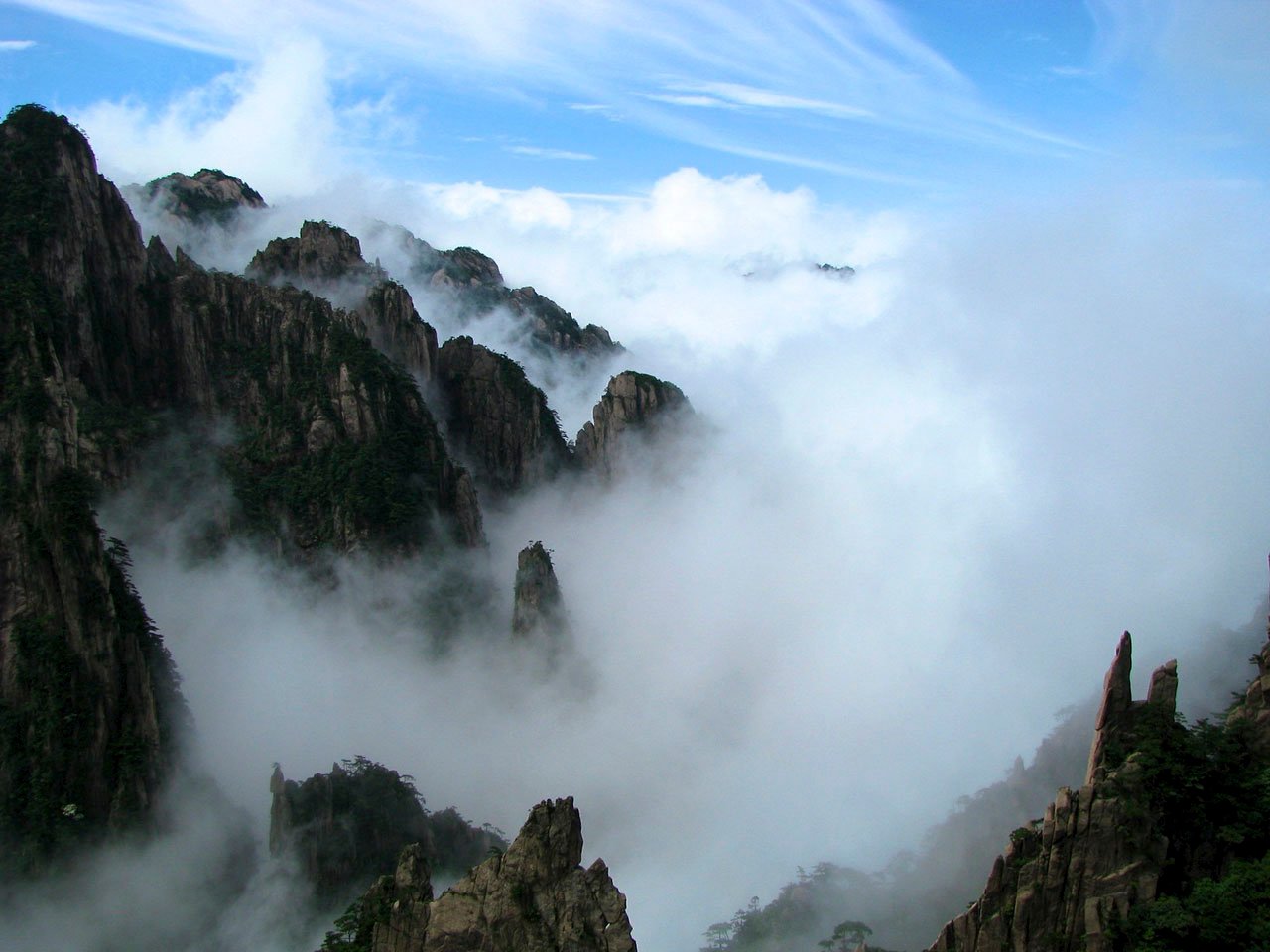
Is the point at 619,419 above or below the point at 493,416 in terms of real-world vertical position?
above

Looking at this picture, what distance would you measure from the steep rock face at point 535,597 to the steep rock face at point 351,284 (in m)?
24.3

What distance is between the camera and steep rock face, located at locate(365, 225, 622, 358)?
444 ft

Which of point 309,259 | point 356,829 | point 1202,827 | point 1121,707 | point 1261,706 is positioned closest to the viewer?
point 1202,827

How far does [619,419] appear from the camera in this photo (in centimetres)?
9731

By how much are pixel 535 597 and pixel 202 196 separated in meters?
66.3

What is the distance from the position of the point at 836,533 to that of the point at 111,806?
112 meters

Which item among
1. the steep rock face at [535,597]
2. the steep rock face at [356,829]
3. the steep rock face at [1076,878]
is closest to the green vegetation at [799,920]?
the steep rock face at [356,829]

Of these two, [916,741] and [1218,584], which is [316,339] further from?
[1218,584]

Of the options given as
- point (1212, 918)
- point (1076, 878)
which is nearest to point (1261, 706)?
point (1212, 918)

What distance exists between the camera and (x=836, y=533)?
468 feet

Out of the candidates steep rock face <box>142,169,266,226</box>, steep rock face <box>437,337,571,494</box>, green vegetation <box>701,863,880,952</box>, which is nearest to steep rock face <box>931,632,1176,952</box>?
green vegetation <box>701,863,880,952</box>

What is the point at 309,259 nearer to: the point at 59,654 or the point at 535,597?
the point at 535,597

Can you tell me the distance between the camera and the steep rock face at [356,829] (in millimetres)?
45750

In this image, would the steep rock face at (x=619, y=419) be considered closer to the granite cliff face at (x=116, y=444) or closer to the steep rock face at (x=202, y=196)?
the granite cliff face at (x=116, y=444)
